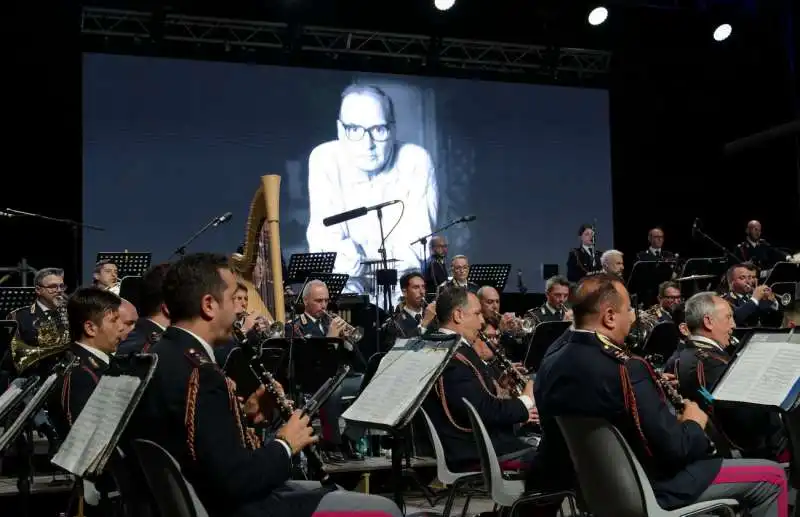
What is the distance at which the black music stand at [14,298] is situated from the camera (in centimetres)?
780

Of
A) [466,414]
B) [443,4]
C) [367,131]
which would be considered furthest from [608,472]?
[443,4]

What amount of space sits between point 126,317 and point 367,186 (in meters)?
7.68

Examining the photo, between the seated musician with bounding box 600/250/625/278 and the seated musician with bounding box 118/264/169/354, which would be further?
the seated musician with bounding box 600/250/625/278

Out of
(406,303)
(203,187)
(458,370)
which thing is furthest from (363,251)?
(458,370)

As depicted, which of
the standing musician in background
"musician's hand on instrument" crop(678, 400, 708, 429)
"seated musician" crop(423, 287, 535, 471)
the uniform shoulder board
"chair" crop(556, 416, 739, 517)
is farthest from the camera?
the standing musician in background

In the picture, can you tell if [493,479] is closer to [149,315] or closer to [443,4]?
[149,315]

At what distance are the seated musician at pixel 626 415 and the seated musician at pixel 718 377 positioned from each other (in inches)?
21.8

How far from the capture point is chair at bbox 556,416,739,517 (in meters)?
3.47

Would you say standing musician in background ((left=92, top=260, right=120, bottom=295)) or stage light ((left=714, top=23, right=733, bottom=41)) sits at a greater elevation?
stage light ((left=714, top=23, right=733, bottom=41))

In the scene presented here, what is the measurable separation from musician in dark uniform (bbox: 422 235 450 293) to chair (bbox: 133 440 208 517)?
853 cm

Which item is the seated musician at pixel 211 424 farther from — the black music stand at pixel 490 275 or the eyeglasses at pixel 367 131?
the eyeglasses at pixel 367 131

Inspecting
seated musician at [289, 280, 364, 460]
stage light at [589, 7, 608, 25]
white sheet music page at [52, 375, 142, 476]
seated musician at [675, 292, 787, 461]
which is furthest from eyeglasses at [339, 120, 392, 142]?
white sheet music page at [52, 375, 142, 476]

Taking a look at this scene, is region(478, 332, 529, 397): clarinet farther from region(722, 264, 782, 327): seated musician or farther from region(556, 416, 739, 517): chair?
region(722, 264, 782, 327): seated musician

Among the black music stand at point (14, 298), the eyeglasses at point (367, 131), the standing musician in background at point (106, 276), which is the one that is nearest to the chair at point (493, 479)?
the black music stand at point (14, 298)
